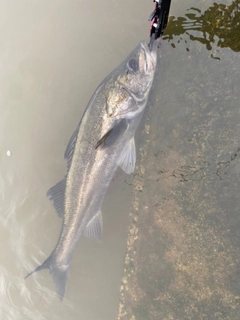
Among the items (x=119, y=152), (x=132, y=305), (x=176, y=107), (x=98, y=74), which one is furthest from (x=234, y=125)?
(x=132, y=305)

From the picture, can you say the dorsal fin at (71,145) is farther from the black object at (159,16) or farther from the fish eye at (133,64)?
the black object at (159,16)

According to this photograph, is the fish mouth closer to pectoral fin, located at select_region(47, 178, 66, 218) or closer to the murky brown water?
the murky brown water

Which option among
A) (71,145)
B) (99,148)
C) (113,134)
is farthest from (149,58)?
(71,145)

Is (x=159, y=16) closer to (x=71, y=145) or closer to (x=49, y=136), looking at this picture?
(x=71, y=145)

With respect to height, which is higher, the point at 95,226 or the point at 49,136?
the point at 49,136

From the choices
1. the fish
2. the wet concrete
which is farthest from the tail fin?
the wet concrete

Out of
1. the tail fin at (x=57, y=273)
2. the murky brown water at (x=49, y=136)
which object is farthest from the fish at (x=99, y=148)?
the murky brown water at (x=49, y=136)
